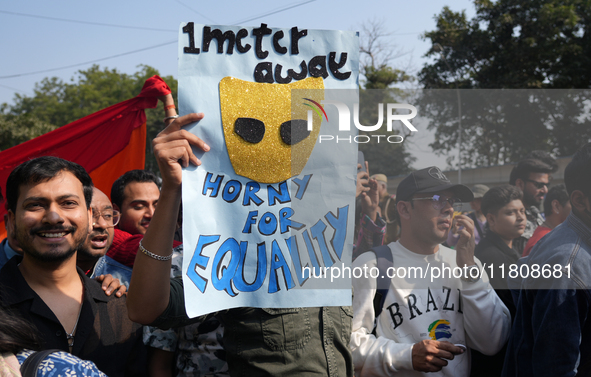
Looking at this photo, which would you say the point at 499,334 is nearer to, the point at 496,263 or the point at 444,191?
the point at 496,263

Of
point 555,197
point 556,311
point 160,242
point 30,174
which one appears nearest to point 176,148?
point 160,242

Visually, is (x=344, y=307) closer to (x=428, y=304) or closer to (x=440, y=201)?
(x=428, y=304)

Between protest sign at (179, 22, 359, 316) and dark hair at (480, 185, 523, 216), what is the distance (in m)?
1.23

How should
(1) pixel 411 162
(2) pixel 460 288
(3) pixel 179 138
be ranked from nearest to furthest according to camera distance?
(3) pixel 179 138
(2) pixel 460 288
(1) pixel 411 162

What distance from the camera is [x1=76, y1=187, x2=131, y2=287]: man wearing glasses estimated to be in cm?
234

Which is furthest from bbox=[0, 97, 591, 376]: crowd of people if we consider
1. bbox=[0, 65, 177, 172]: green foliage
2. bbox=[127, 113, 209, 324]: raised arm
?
bbox=[0, 65, 177, 172]: green foliage

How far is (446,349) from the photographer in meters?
1.95

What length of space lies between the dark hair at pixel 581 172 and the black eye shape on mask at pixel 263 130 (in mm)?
1217

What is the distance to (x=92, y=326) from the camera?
5.87ft

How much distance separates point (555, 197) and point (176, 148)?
1954mm

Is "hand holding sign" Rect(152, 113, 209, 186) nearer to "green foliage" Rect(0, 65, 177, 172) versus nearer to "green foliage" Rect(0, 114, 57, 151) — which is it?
"green foliage" Rect(0, 114, 57, 151)

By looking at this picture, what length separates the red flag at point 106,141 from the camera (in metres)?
3.82

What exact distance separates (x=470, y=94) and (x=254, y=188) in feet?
5.52

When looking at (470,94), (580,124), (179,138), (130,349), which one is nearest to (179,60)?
(179,138)
